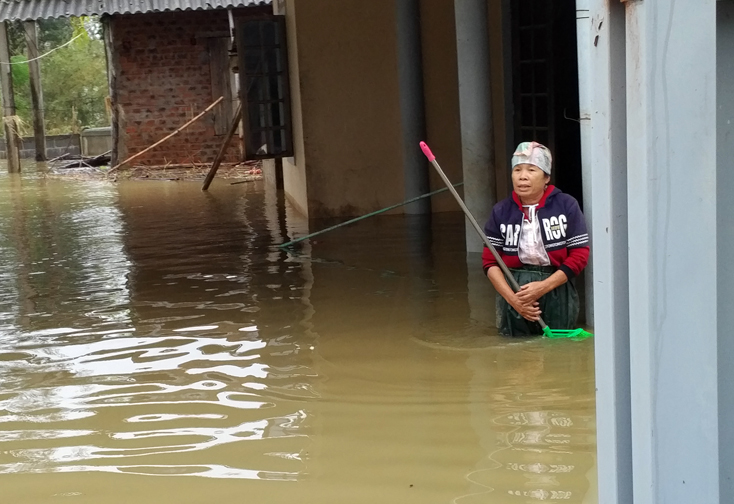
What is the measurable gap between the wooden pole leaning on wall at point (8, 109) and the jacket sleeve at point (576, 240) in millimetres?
17348

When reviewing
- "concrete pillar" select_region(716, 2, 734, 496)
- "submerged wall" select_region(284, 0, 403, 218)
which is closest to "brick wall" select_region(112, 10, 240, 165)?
"submerged wall" select_region(284, 0, 403, 218)

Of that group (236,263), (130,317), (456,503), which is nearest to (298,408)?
(456,503)

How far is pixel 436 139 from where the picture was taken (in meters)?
10.6

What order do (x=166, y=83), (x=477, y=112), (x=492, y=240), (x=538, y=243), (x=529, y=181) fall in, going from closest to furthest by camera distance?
1. (x=529, y=181)
2. (x=538, y=243)
3. (x=492, y=240)
4. (x=477, y=112)
5. (x=166, y=83)

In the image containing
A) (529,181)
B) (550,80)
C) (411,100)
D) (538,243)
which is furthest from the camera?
(411,100)

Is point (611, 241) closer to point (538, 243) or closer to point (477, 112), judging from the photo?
point (538, 243)

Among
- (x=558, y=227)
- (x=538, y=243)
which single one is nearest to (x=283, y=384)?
(x=538, y=243)

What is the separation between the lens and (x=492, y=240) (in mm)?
5035

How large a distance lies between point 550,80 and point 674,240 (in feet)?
25.1

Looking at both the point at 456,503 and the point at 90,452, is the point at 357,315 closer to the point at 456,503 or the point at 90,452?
the point at 90,452

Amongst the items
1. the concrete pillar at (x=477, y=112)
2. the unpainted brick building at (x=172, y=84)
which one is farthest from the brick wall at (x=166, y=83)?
the concrete pillar at (x=477, y=112)

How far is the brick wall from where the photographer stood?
19.8m

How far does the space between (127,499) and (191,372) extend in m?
1.62

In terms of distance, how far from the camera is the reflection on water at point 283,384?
3379 mm
